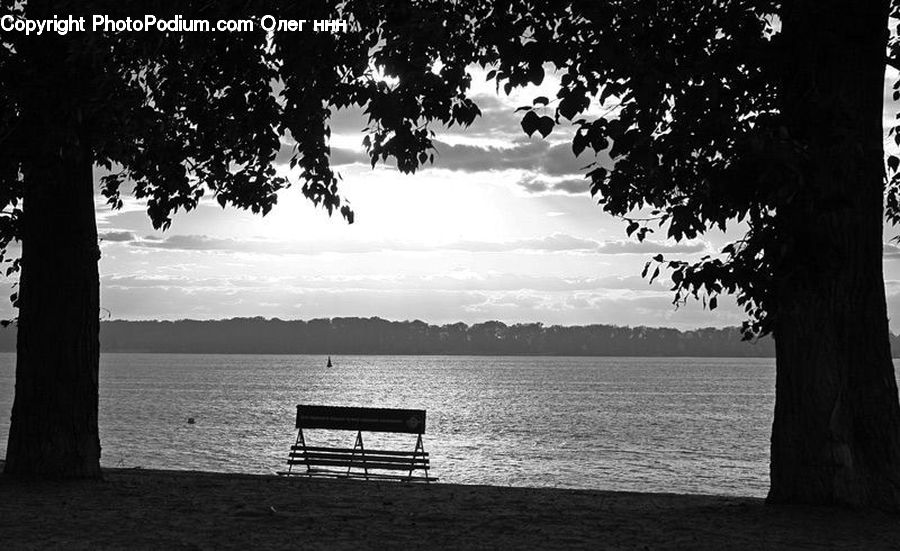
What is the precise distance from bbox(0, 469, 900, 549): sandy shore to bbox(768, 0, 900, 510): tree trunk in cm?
47

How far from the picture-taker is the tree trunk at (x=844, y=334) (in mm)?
10469

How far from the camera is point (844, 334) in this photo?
10516 millimetres

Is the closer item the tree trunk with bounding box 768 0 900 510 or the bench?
the tree trunk with bounding box 768 0 900 510

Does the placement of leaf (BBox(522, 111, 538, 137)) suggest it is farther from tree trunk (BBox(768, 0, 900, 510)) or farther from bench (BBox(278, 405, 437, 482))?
bench (BBox(278, 405, 437, 482))

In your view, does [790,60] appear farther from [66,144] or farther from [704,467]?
[704,467]

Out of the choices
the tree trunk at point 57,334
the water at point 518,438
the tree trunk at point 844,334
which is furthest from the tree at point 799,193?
the water at point 518,438

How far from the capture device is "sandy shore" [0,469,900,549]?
877 centimetres

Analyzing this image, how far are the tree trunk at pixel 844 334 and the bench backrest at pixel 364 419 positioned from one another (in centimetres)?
631

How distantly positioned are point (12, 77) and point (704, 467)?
38.3 meters

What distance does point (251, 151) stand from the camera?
14.2m

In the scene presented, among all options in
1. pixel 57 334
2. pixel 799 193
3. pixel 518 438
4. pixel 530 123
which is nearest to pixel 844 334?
pixel 799 193

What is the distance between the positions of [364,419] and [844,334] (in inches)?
307

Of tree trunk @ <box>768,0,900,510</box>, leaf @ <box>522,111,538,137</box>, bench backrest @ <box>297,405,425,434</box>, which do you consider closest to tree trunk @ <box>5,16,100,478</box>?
bench backrest @ <box>297,405,425,434</box>

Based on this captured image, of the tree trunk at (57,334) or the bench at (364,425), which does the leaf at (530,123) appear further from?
the bench at (364,425)
